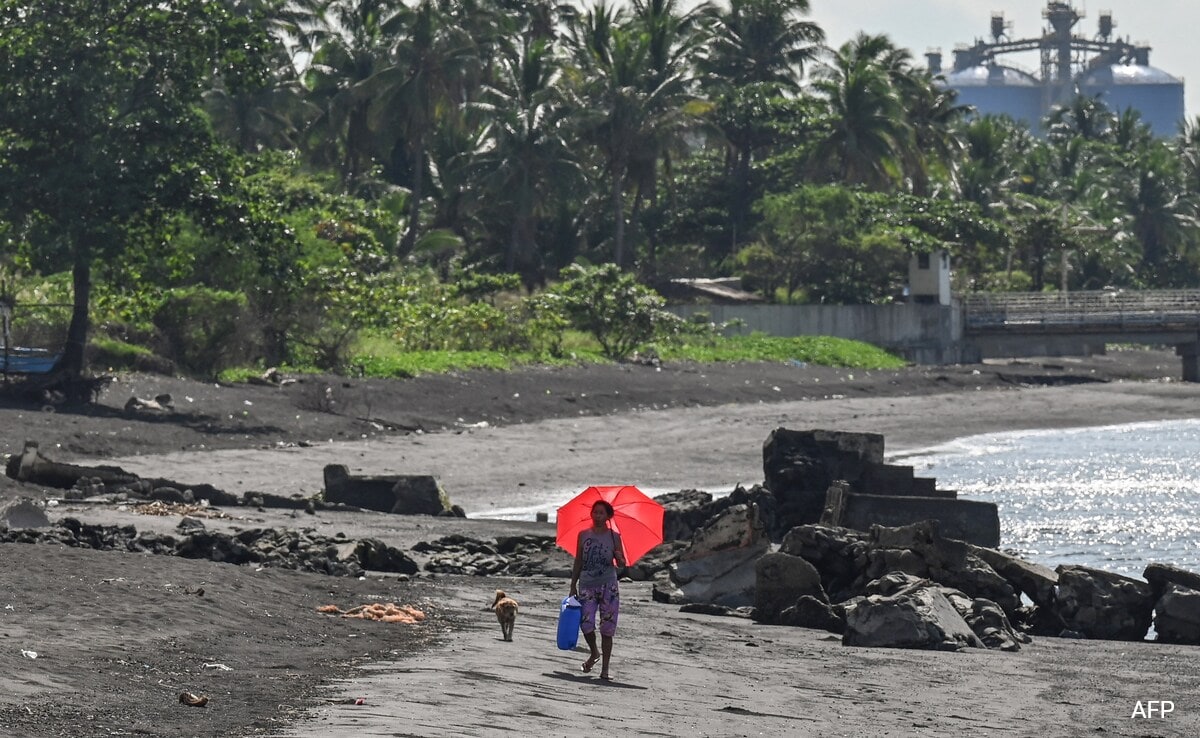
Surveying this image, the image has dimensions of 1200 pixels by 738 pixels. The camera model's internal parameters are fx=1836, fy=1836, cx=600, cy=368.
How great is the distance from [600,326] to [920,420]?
9074 millimetres

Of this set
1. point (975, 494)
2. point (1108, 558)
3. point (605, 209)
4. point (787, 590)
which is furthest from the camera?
point (605, 209)

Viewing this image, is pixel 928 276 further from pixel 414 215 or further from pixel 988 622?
pixel 988 622

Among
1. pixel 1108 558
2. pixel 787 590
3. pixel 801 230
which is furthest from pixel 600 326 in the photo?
pixel 787 590

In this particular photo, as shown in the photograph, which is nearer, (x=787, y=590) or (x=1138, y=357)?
(x=787, y=590)

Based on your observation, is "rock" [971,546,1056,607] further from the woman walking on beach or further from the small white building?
the small white building

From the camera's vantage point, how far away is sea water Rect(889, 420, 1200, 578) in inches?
869

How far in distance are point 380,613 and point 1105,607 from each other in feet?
19.3

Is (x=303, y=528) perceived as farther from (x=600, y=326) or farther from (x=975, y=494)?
(x=600, y=326)

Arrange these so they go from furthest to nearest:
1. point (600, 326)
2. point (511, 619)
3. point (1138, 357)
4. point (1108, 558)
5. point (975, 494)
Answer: point (1138, 357) → point (600, 326) → point (975, 494) → point (1108, 558) → point (511, 619)

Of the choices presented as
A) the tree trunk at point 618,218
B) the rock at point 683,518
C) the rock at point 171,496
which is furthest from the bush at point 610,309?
the rock at point 683,518

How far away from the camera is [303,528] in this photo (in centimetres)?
1822

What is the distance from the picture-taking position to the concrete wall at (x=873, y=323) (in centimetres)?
5669

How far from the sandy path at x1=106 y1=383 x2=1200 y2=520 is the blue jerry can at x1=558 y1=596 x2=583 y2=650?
12.2 meters

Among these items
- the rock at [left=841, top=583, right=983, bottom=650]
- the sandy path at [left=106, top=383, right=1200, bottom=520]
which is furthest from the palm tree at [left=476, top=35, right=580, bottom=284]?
the rock at [left=841, top=583, right=983, bottom=650]
